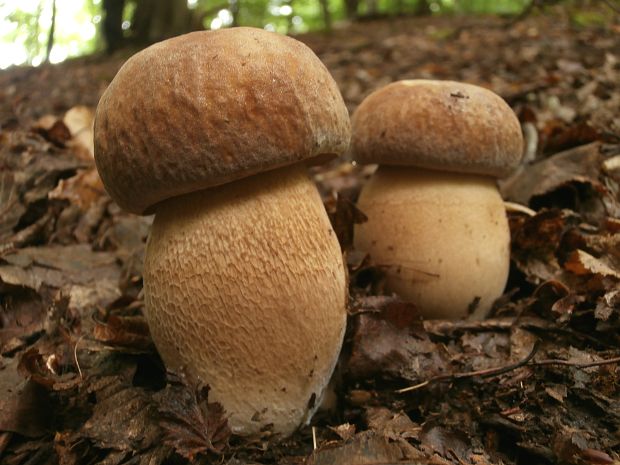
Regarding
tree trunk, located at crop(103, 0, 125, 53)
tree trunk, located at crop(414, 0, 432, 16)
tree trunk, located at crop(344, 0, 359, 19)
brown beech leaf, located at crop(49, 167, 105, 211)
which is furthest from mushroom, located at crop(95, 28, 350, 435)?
tree trunk, located at crop(344, 0, 359, 19)

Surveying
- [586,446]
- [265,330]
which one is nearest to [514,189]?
[586,446]

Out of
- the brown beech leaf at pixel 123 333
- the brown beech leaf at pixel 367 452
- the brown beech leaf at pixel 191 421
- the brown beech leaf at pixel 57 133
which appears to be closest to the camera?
the brown beech leaf at pixel 367 452

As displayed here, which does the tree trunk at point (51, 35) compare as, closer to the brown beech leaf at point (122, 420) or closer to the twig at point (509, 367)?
the brown beech leaf at point (122, 420)

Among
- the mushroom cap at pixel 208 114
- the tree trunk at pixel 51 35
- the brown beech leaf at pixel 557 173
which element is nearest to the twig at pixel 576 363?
the mushroom cap at pixel 208 114

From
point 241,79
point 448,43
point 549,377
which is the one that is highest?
point 241,79

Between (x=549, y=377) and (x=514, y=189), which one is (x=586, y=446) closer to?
(x=549, y=377)

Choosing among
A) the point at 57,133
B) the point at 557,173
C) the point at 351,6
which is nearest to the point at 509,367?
the point at 557,173
